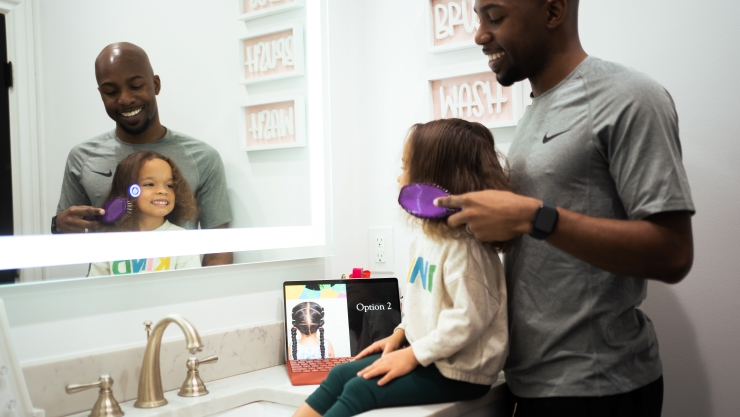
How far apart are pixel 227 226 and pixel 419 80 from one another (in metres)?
0.66

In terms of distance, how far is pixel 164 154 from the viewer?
1274 millimetres

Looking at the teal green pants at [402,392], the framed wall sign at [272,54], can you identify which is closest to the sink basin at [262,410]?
the teal green pants at [402,392]

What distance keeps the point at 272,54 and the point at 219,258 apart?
53 cm

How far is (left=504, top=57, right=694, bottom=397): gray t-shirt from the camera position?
2.85 feet

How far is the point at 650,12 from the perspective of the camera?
1.32m

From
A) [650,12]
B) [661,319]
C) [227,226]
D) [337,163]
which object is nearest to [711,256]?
[661,319]

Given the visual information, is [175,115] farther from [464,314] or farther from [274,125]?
[464,314]

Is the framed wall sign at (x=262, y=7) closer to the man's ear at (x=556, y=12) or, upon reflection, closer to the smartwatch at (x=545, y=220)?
the man's ear at (x=556, y=12)

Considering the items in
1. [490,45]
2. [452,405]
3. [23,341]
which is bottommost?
[452,405]

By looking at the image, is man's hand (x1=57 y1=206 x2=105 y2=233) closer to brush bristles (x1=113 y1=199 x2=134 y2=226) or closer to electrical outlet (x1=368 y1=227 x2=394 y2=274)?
brush bristles (x1=113 y1=199 x2=134 y2=226)

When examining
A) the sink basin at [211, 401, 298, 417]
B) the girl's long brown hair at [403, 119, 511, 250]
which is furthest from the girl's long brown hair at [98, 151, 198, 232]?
the girl's long brown hair at [403, 119, 511, 250]

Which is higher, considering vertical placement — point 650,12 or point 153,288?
point 650,12

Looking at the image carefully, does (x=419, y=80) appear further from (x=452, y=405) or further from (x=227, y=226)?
(x=452, y=405)

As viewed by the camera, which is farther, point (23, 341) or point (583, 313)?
point (23, 341)
